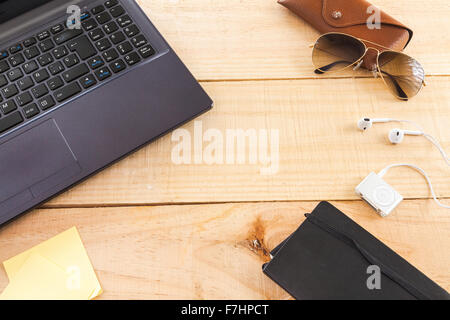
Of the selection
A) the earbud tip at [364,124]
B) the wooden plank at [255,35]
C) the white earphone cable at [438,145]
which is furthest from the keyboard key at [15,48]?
the white earphone cable at [438,145]

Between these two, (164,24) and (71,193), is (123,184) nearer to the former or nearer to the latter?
(71,193)

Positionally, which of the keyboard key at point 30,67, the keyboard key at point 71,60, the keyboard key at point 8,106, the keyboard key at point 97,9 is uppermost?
the keyboard key at point 97,9

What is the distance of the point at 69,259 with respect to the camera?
572mm

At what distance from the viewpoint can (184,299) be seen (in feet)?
1.82

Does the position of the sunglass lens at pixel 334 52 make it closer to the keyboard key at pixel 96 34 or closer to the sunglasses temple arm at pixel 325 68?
the sunglasses temple arm at pixel 325 68

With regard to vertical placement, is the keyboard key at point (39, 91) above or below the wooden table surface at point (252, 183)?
above

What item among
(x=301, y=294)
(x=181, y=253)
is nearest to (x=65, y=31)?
(x=181, y=253)

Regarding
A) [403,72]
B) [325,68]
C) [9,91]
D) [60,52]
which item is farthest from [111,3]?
[403,72]

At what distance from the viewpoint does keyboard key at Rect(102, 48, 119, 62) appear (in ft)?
2.08

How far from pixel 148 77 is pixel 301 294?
412mm

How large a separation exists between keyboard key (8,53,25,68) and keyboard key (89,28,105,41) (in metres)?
0.12

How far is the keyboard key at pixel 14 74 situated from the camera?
0.61 meters

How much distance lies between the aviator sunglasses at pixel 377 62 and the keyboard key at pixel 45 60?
1.50 ft

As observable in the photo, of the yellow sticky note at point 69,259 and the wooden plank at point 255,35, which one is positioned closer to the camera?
the yellow sticky note at point 69,259
